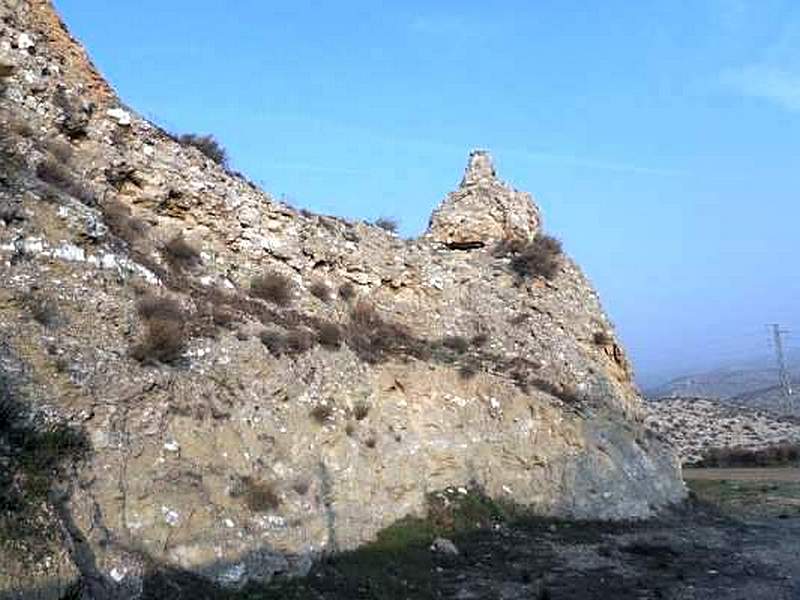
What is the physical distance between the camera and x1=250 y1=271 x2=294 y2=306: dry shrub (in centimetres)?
2100

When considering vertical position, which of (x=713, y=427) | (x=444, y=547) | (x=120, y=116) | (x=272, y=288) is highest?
(x=120, y=116)

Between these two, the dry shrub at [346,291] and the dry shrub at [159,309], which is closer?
the dry shrub at [159,309]

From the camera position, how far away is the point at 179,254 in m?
19.8

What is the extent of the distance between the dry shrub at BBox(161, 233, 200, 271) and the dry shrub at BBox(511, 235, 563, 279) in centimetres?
1312

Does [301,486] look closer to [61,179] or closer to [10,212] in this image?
[10,212]

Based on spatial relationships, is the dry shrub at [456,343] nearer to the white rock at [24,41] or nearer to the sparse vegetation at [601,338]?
the sparse vegetation at [601,338]

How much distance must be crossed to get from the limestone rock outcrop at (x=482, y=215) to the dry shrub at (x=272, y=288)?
10799mm

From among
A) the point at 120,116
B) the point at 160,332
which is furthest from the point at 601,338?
the point at 160,332

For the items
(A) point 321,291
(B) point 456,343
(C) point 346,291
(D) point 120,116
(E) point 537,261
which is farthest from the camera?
(E) point 537,261

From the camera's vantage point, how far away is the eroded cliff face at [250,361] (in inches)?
492

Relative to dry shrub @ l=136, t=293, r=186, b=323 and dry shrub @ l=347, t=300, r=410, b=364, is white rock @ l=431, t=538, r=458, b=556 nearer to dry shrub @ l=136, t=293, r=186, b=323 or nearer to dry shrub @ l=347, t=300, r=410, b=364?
dry shrub @ l=347, t=300, r=410, b=364

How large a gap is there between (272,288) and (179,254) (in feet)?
8.60

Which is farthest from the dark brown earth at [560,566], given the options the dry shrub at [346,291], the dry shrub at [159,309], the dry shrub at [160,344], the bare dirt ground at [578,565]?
the dry shrub at [346,291]

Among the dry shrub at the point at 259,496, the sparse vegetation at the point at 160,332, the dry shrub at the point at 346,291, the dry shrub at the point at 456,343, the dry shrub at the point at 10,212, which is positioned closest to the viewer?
the dry shrub at the point at 259,496
